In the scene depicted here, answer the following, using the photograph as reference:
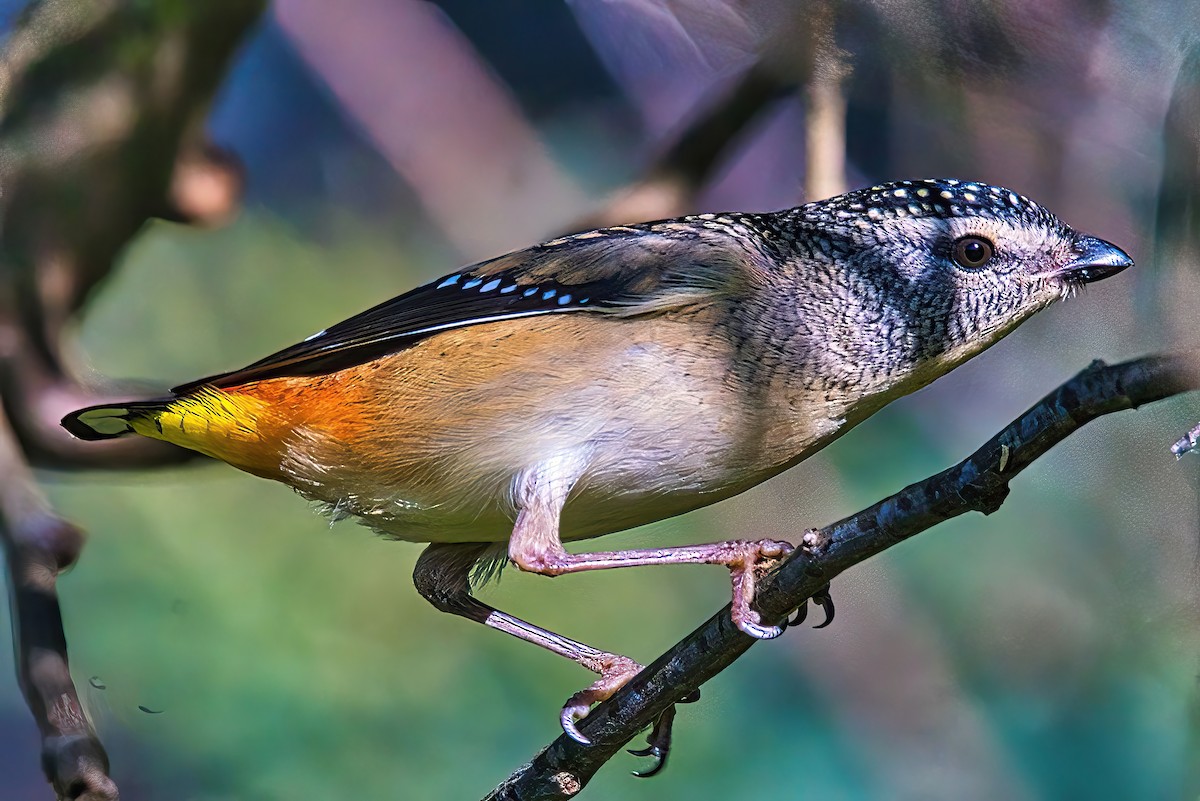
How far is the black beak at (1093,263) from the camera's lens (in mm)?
2176

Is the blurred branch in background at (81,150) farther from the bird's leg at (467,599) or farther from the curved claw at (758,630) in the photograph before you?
the curved claw at (758,630)

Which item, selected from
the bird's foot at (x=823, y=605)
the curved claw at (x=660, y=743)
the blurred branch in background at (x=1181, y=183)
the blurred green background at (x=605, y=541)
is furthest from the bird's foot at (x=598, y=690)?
the blurred branch in background at (x=1181, y=183)

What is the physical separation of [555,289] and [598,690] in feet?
2.61

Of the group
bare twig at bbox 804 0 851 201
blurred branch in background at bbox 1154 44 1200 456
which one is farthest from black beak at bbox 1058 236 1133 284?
bare twig at bbox 804 0 851 201

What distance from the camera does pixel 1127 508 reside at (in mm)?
2893

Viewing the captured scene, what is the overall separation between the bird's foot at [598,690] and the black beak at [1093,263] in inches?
44.8

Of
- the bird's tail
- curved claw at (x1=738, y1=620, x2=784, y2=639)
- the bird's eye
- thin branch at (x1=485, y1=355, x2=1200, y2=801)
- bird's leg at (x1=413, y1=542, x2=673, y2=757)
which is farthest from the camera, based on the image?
bird's leg at (x1=413, y1=542, x2=673, y2=757)

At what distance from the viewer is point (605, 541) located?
319 centimetres

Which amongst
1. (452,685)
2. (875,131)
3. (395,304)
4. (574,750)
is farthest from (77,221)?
(875,131)

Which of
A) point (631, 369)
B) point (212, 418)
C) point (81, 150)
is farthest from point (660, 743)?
point (81, 150)

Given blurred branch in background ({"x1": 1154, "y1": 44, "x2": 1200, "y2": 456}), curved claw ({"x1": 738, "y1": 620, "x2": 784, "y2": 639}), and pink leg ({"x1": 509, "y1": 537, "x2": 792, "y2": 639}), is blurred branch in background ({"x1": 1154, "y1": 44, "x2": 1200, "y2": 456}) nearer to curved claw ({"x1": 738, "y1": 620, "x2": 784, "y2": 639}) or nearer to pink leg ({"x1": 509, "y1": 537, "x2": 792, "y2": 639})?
pink leg ({"x1": 509, "y1": 537, "x2": 792, "y2": 639})

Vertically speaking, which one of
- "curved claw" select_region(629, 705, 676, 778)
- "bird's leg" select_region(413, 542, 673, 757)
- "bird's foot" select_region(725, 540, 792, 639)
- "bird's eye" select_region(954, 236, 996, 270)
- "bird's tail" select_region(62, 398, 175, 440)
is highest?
"bird's eye" select_region(954, 236, 996, 270)

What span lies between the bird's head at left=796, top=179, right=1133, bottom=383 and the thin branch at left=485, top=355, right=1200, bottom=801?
0.58 meters

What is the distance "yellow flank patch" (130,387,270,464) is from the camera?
2.34m
